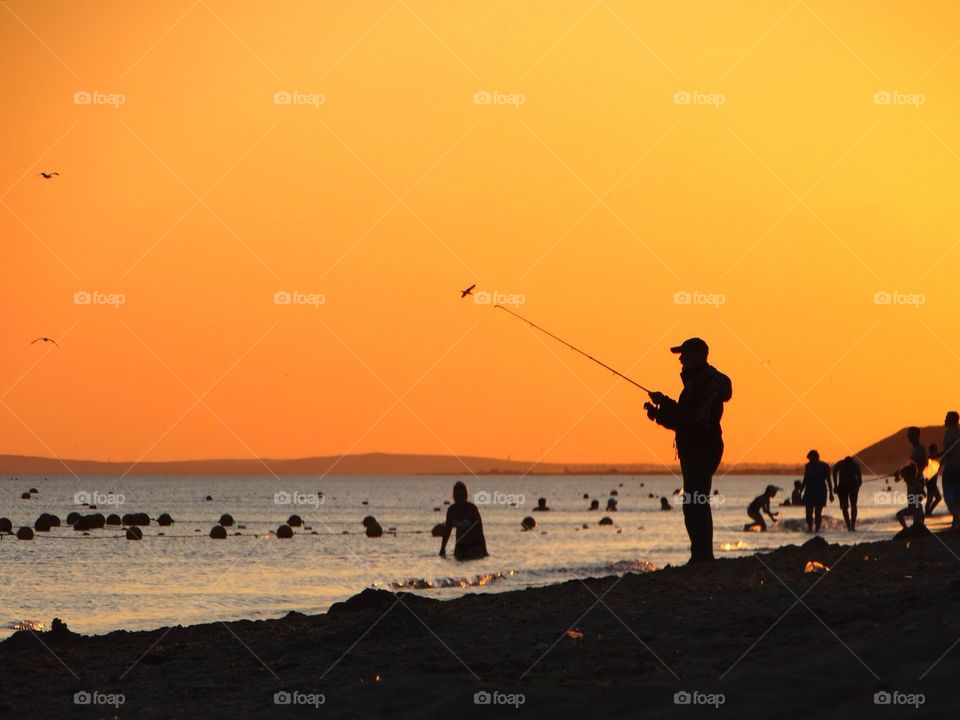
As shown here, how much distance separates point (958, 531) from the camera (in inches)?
Result: 672

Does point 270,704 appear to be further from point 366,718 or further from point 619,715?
point 619,715

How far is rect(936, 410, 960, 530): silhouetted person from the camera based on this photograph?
17.2 meters

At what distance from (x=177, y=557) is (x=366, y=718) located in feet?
90.7

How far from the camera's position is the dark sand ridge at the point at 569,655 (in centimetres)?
746

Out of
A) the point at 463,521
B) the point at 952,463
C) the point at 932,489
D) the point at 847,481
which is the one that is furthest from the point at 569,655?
the point at 847,481

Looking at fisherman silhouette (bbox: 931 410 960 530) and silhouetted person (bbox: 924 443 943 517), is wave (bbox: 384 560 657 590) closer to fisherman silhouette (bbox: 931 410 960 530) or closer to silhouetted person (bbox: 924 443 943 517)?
silhouetted person (bbox: 924 443 943 517)

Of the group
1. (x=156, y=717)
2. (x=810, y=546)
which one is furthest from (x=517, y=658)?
(x=810, y=546)

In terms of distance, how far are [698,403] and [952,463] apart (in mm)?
6385

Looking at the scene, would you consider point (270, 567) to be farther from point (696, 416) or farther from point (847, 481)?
point (696, 416)

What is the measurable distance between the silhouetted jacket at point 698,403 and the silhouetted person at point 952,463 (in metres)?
5.75

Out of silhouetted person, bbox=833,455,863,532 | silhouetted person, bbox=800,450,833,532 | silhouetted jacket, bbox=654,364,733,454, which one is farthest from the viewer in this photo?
silhouetted person, bbox=833,455,863,532

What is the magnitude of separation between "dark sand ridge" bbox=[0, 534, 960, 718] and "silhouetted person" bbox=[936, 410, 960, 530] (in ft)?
17.1

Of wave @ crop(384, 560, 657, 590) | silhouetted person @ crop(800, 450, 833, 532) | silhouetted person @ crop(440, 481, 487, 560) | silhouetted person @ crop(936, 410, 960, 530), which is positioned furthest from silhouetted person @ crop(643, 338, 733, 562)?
silhouetted person @ crop(800, 450, 833, 532)

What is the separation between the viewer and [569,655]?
8773 mm
